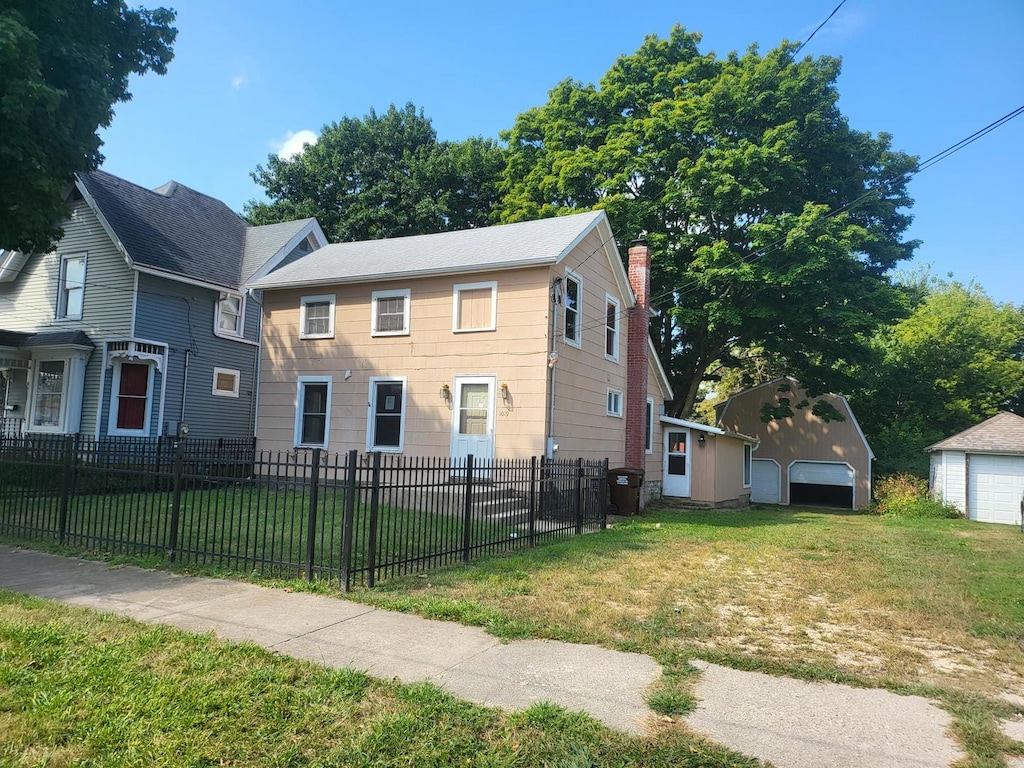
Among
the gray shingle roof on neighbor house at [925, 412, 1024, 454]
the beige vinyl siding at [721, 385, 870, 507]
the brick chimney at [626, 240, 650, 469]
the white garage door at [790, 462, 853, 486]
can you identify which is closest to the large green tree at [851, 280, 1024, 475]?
the beige vinyl siding at [721, 385, 870, 507]

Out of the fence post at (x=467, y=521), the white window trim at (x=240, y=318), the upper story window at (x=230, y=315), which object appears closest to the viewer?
the fence post at (x=467, y=521)

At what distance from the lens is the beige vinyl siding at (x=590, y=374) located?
14.4m

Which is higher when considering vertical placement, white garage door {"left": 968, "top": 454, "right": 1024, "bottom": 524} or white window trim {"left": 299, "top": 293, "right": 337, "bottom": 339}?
white window trim {"left": 299, "top": 293, "right": 337, "bottom": 339}

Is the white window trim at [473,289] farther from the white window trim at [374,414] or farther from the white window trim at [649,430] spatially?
the white window trim at [649,430]

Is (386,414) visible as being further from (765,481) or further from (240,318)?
(765,481)

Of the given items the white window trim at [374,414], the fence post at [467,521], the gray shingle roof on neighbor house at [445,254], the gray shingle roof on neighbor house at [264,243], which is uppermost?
the gray shingle roof on neighbor house at [264,243]

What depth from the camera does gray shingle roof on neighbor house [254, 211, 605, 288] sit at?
14.2 metres

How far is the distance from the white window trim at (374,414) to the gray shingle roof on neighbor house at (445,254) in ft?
8.19

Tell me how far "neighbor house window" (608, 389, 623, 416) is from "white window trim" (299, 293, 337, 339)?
7.78m

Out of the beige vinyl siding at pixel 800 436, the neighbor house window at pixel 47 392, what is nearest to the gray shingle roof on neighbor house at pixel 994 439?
the beige vinyl siding at pixel 800 436

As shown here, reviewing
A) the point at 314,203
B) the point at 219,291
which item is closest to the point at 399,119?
the point at 314,203

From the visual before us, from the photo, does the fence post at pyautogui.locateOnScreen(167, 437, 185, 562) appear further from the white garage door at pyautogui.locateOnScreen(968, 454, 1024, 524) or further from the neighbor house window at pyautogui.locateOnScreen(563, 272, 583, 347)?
the white garage door at pyautogui.locateOnScreen(968, 454, 1024, 524)

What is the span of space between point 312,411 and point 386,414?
2330mm

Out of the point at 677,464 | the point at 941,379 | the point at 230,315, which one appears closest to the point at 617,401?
the point at 677,464
